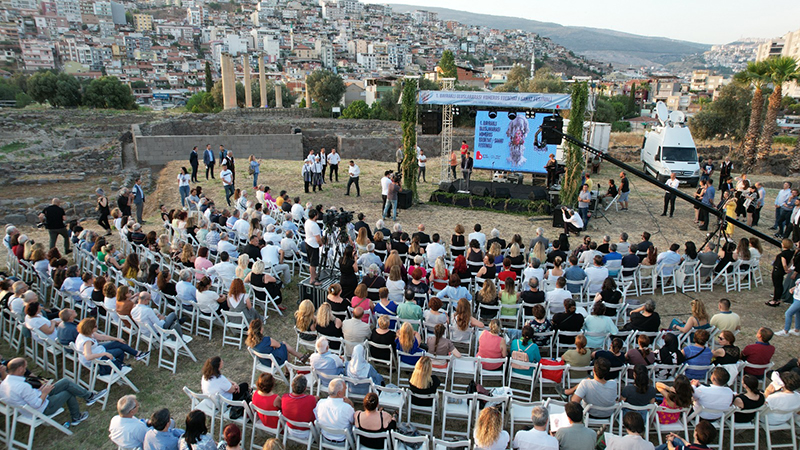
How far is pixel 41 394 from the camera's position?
496 cm

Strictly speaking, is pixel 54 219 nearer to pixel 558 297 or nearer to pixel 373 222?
pixel 373 222

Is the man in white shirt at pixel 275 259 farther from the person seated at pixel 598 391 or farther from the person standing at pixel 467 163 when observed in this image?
the person standing at pixel 467 163

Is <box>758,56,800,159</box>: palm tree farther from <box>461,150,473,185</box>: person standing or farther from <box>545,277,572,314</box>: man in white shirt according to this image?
<box>545,277,572,314</box>: man in white shirt

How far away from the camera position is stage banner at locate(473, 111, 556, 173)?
17062 millimetres

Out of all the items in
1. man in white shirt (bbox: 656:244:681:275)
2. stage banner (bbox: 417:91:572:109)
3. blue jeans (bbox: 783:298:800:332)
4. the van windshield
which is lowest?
blue jeans (bbox: 783:298:800:332)

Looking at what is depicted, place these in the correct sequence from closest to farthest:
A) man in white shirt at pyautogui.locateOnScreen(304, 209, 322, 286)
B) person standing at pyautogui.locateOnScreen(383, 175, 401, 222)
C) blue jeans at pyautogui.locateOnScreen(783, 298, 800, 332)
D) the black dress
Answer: blue jeans at pyautogui.locateOnScreen(783, 298, 800, 332)
the black dress
man in white shirt at pyautogui.locateOnScreen(304, 209, 322, 286)
person standing at pyautogui.locateOnScreen(383, 175, 401, 222)

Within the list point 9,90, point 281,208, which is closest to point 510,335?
point 281,208

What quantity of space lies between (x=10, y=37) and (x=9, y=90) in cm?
13582

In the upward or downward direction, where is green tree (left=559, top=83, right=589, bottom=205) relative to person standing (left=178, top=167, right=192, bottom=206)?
upward

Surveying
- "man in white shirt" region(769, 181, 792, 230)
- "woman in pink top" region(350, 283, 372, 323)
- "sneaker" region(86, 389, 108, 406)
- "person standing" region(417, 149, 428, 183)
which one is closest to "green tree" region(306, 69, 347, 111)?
"person standing" region(417, 149, 428, 183)

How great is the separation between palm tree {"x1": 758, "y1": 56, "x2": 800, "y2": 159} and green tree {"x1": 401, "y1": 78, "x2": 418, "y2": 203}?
60.7 feet

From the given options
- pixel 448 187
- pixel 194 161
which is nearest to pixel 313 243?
pixel 448 187

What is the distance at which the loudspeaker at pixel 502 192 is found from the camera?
15602 mm

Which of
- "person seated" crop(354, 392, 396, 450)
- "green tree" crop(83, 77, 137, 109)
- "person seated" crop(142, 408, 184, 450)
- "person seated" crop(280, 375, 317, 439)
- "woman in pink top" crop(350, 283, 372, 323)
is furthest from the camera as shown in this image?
"green tree" crop(83, 77, 137, 109)
